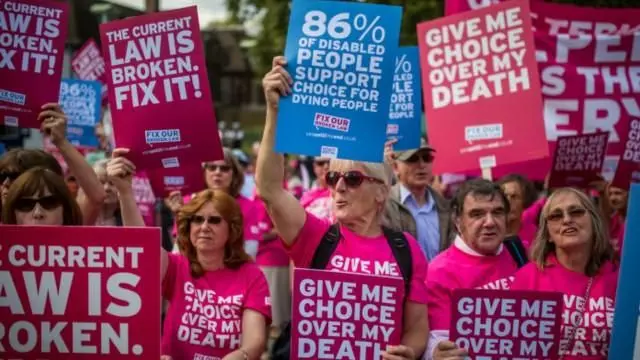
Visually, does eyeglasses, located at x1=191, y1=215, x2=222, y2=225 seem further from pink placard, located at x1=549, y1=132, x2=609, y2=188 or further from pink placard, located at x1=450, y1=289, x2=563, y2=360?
pink placard, located at x1=549, y1=132, x2=609, y2=188

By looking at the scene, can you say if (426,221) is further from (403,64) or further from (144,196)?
(144,196)

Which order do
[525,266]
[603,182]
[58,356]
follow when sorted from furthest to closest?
[603,182] → [525,266] → [58,356]

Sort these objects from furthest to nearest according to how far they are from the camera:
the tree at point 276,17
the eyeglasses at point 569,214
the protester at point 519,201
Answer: the tree at point 276,17 < the protester at point 519,201 < the eyeglasses at point 569,214

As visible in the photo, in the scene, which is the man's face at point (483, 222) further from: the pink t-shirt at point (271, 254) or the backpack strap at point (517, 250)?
the pink t-shirt at point (271, 254)

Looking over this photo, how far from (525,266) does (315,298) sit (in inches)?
50.0

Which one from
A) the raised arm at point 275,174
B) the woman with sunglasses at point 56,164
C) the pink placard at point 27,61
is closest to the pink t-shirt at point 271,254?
the woman with sunglasses at point 56,164

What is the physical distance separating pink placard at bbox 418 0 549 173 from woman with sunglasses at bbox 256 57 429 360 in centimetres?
206

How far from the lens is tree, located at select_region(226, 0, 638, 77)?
22.8 m

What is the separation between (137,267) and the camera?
3619mm

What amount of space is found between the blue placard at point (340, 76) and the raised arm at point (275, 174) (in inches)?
2.0

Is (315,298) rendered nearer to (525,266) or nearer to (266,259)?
(525,266)

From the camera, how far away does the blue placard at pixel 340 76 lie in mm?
4398

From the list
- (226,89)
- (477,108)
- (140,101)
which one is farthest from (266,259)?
(226,89)

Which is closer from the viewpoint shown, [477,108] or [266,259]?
[477,108]
